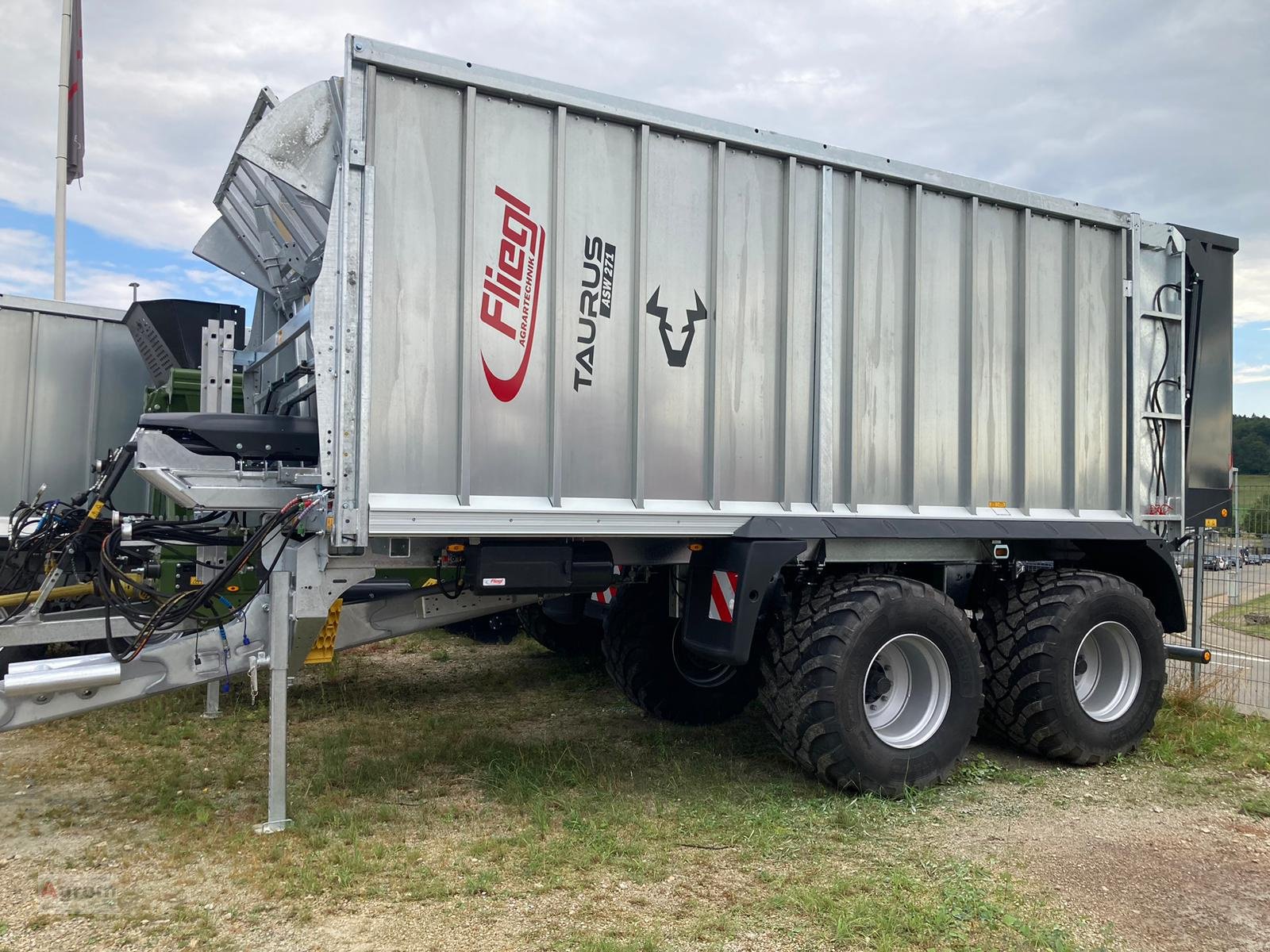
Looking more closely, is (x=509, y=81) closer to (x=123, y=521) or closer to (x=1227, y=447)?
(x=123, y=521)

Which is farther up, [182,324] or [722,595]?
[182,324]

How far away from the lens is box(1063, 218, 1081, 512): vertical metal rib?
609 cm

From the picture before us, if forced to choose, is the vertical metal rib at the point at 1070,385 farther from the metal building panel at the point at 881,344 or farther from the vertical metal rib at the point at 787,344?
the vertical metal rib at the point at 787,344

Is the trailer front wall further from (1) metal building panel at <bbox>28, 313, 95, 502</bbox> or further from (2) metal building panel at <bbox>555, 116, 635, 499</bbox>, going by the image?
(1) metal building panel at <bbox>28, 313, 95, 502</bbox>

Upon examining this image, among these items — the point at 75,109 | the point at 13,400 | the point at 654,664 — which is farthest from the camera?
the point at 75,109

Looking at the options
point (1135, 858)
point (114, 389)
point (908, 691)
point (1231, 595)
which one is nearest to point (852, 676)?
point (908, 691)

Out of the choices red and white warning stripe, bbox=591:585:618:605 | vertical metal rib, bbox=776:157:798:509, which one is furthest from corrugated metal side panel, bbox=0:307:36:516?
vertical metal rib, bbox=776:157:798:509

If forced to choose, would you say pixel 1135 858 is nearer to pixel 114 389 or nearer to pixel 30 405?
pixel 114 389

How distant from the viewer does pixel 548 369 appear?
4547 millimetres

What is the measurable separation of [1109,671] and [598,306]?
4.03 meters

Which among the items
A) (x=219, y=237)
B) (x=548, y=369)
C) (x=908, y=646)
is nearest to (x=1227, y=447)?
(x=908, y=646)

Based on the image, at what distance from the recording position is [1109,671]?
6.07 m

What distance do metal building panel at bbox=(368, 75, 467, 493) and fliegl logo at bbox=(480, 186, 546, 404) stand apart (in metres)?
0.14

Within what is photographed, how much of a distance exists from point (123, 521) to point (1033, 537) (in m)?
4.94
